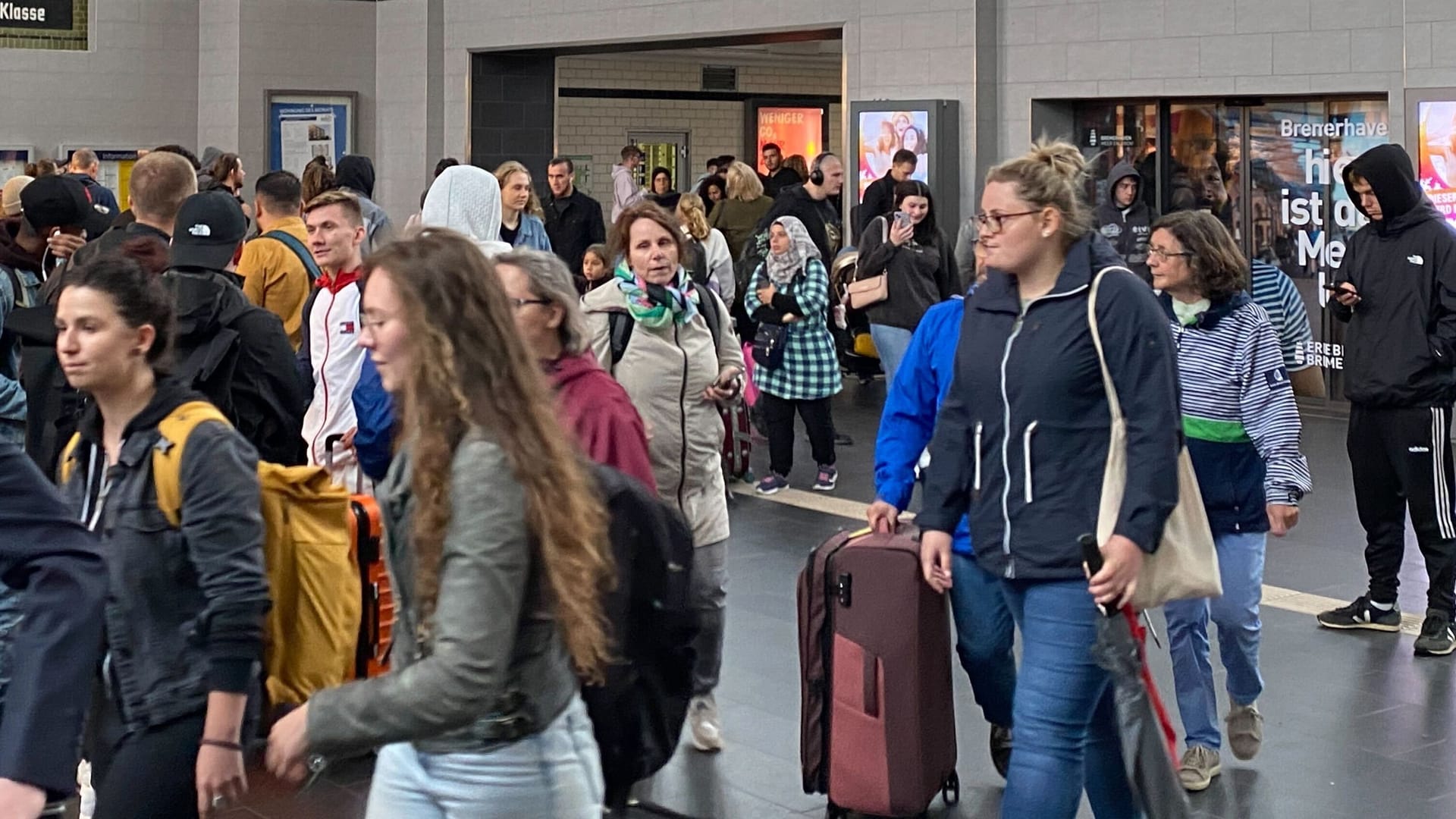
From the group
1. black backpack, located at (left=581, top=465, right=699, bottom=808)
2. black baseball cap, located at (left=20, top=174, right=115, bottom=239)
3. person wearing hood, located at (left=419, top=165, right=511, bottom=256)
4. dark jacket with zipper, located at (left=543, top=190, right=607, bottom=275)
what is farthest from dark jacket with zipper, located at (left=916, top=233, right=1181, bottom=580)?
dark jacket with zipper, located at (left=543, top=190, right=607, bottom=275)

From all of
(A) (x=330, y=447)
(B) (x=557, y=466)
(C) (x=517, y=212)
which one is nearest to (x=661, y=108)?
(C) (x=517, y=212)

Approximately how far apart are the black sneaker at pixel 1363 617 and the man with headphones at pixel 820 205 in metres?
6.87

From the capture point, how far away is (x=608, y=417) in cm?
448

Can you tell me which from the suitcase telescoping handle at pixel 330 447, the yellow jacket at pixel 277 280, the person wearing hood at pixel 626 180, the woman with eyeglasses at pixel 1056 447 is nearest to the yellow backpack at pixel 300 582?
the woman with eyeglasses at pixel 1056 447

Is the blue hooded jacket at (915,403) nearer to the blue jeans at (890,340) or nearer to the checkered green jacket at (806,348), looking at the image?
the checkered green jacket at (806,348)

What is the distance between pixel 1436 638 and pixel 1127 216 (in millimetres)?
7533

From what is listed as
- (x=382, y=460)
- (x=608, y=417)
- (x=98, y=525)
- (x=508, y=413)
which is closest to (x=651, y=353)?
(x=382, y=460)

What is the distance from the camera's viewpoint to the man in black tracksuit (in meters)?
7.48

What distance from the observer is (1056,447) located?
4.27 meters

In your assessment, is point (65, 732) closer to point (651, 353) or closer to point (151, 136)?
point (651, 353)

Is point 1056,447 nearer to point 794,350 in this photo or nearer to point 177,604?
point 177,604

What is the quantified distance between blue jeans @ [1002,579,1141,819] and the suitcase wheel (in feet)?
3.91

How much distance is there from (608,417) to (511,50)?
690 inches

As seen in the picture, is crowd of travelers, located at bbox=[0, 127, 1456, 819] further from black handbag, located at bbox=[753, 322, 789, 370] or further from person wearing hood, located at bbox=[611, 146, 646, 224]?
person wearing hood, located at bbox=[611, 146, 646, 224]
